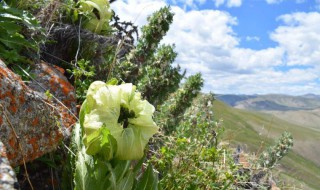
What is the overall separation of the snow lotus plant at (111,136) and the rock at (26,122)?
0.25 m

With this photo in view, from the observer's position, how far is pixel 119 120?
2.27 m

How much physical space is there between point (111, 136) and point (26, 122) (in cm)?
54

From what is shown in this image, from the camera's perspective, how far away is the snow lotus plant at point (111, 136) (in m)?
2.15

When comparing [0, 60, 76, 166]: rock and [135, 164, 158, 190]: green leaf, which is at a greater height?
[0, 60, 76, 166]: rock

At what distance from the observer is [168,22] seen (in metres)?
8.59

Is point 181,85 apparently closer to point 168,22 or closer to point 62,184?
point 168,22

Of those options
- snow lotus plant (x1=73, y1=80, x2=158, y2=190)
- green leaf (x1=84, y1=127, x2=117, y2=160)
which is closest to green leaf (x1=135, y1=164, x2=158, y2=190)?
snow lotus plant (x1=73, y1=80, x2=158, y2=190)

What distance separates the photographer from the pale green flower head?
85.2 inches

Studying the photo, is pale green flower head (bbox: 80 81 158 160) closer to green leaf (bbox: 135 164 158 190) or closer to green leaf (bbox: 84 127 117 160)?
green leaf (bbox: 84 127 117 160)

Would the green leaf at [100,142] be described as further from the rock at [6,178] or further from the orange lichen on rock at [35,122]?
the rock at [6,178]

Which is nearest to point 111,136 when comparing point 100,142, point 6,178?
point 100,142

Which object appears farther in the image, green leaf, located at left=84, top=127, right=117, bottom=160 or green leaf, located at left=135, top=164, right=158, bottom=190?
green leaf, located at left=135, top=164, right=158, bottom=190

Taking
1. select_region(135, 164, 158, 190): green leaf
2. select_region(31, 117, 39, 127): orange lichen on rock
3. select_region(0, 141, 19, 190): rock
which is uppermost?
select_region(31, 117, 39, 127): orange lichen on rock

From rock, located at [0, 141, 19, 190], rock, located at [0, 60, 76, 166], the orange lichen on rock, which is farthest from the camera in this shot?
the orange lichen on rock
